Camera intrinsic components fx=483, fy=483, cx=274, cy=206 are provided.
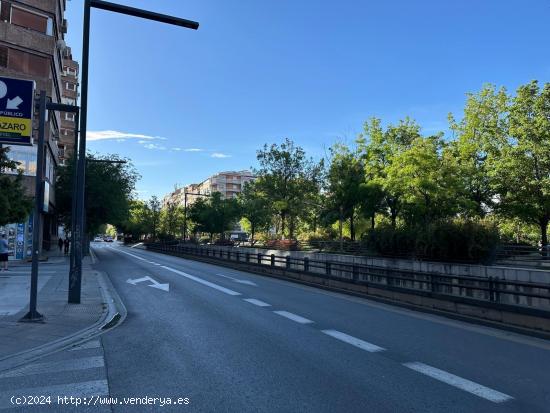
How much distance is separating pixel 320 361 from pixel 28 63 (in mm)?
35501

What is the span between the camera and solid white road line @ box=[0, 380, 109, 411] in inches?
206

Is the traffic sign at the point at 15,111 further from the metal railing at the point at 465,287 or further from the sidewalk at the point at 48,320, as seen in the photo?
the metal railing at the point at 465,287

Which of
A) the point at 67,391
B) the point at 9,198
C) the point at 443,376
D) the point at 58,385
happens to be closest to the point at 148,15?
the point at 58,385

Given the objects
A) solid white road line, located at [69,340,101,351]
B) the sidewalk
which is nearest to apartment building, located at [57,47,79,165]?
the sidewalk

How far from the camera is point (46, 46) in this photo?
35312 millimetres

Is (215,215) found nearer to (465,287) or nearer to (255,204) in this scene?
(255,204)

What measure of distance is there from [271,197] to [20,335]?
44866 mm

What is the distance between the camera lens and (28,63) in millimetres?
34531

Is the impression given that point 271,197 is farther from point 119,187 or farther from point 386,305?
point 386,305

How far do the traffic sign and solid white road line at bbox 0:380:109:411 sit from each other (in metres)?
5.64

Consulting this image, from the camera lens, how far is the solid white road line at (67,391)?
524 centimetres

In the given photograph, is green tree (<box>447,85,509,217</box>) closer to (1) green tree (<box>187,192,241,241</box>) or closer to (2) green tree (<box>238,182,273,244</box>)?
(2) green tree (<box>238,182,273,244</box>)

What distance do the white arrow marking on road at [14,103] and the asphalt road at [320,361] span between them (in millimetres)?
4839

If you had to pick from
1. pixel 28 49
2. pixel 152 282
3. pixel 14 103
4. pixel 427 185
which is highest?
pixel 28 49
